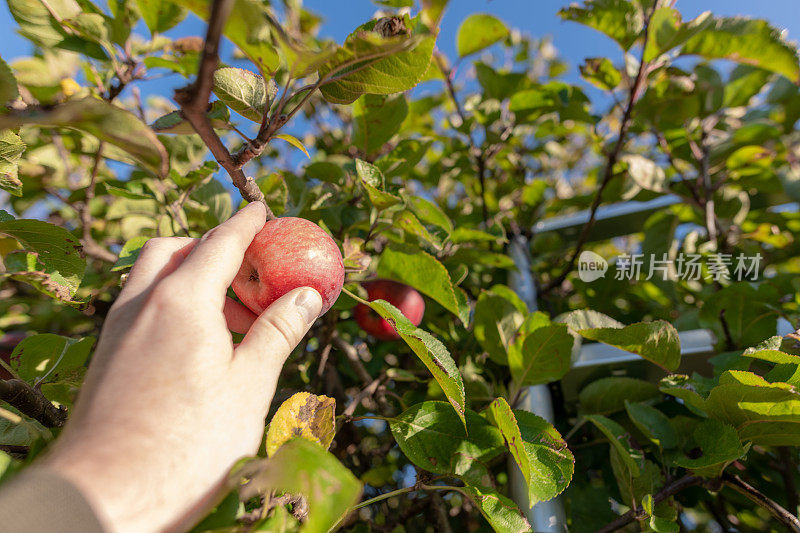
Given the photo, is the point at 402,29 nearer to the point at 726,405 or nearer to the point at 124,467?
the point at 124,467

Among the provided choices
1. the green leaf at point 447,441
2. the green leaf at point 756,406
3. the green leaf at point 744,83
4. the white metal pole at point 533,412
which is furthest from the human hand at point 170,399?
the green leaf at point 744,83

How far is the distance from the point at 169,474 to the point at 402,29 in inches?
27.5

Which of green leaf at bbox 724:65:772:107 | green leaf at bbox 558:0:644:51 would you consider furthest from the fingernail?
green leaf at bbox 724:65:772:107

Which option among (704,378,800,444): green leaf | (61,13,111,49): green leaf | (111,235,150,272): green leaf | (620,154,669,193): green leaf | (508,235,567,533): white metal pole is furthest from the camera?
(620,154,669,193): green leaf

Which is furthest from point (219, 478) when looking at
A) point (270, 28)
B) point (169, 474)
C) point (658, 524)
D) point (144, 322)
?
point (658, 524)

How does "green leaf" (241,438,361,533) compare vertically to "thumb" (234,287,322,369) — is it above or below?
below

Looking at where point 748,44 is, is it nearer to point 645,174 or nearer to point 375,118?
point 645,174

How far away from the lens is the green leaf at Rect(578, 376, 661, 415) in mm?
1201

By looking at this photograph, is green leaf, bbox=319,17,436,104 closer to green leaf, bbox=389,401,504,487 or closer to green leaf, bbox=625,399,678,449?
green leaf, bbox=389,401,504,487

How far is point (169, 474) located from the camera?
1.54ft

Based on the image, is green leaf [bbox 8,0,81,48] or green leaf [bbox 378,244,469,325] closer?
green leaf [bbox 378,244,469,325]

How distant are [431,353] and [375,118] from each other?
0.82 meters

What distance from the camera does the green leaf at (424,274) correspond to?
106cm

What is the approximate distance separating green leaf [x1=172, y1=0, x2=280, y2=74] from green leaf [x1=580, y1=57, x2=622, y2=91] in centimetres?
124
